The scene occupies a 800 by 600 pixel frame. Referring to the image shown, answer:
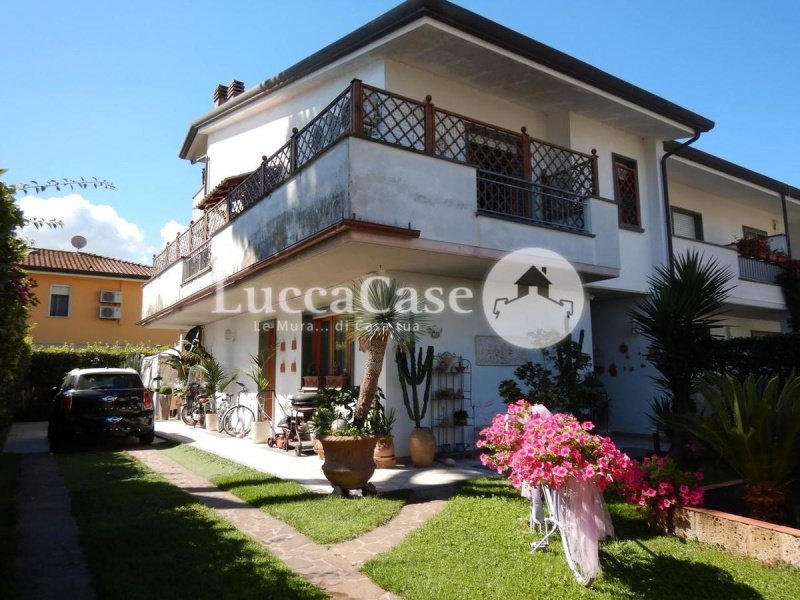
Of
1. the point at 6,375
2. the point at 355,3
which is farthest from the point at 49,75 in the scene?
the point at 355,3

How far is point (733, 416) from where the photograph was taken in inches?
211

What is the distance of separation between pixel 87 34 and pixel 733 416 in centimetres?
931

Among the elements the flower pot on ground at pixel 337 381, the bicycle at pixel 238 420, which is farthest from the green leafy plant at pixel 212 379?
the flower pot on ground at pixel 337 381

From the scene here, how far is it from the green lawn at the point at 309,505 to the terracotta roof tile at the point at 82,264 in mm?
21923

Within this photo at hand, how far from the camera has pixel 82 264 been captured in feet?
91.1

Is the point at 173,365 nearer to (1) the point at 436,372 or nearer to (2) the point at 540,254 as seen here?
(1) the point at 436,372

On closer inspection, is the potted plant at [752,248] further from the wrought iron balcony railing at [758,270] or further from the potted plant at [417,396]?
the potted plant at [417,396]

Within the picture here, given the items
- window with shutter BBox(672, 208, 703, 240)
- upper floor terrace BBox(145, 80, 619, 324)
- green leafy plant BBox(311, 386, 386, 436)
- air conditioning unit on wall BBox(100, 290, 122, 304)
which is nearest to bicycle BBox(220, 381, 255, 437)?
upper floor terrace BBox(145, 80, 619, 324)

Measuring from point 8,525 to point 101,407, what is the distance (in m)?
6.04

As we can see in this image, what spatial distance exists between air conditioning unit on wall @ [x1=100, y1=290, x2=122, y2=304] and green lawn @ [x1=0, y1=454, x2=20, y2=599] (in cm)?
1911

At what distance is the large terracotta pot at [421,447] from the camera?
8617 millimetres

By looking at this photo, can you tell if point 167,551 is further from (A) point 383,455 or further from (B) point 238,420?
(B) point 238,420

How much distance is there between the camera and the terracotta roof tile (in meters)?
26.2

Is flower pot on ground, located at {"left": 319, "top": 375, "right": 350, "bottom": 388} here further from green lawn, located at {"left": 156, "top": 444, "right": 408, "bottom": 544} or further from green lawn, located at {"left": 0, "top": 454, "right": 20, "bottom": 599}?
green lawn, located at {"left": 0, "top": 454, "right": 20, "bottom": 599}
